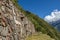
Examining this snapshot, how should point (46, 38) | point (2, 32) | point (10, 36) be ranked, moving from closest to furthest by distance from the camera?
1. point (2, 32)
2. point (10, 36)
3. point (46, 38)

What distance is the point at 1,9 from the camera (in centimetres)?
3994

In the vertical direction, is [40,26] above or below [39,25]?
below

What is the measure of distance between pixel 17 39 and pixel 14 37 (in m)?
1.58

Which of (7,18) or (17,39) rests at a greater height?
(7,18)

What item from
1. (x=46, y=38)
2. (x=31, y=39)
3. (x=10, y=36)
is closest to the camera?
(x=10, y=36)

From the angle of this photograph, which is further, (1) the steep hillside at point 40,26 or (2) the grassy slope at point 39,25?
(1) the steep hillside at point 40,26

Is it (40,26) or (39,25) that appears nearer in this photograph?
(40,26)

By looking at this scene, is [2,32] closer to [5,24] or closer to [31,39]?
[5,24]

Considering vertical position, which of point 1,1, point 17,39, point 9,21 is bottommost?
point 17,39

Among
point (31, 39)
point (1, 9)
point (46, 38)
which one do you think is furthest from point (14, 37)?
point (46, 38)

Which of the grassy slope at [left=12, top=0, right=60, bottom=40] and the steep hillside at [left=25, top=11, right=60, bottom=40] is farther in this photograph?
the steep hillside at [left=25, top=11, right=60, bottom=40]

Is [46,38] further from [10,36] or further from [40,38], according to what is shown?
[10,36]

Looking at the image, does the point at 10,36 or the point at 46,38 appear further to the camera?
the point at 46,38

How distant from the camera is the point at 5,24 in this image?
124 ft
